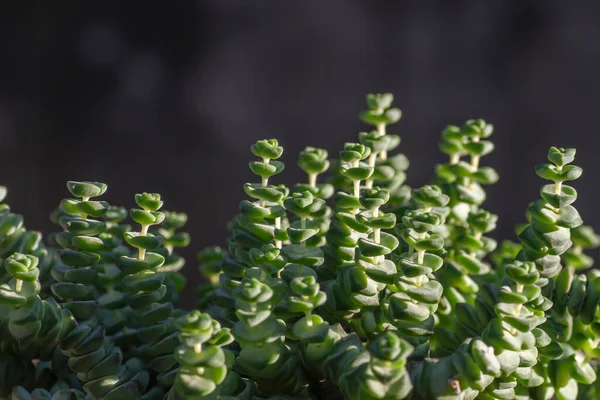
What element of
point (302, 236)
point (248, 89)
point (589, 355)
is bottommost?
point (248, 89)

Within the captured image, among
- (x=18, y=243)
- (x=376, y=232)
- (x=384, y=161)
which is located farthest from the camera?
(x=384, y=161)

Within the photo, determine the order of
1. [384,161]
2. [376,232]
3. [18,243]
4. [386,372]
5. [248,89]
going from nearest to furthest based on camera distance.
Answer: [386,372] < [376,232] < [18,243] < [384,161] < [248,89]

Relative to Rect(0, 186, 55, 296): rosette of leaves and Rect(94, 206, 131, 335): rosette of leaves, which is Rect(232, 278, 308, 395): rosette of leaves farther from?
Rect(0, 186, 55, 296): rosette of leaves

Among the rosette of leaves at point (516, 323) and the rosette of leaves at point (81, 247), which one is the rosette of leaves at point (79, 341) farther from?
the rosette of leaves at point (516, 323)

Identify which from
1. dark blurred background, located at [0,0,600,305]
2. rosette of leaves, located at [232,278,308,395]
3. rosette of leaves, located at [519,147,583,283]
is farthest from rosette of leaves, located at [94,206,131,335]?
dark blurred background, located at [0,0,600,305]

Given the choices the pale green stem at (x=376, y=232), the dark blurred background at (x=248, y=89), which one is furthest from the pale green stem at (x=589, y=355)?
the dark blurred background at (x=248, y=89)

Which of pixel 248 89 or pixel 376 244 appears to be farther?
pixel 248 89

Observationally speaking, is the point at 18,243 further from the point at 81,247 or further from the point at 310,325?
the point at 310,325

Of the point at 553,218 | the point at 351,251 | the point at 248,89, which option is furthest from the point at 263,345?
the point at 248,89

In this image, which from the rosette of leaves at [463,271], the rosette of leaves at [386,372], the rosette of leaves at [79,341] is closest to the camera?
the rosette of leaves at [386,372]
